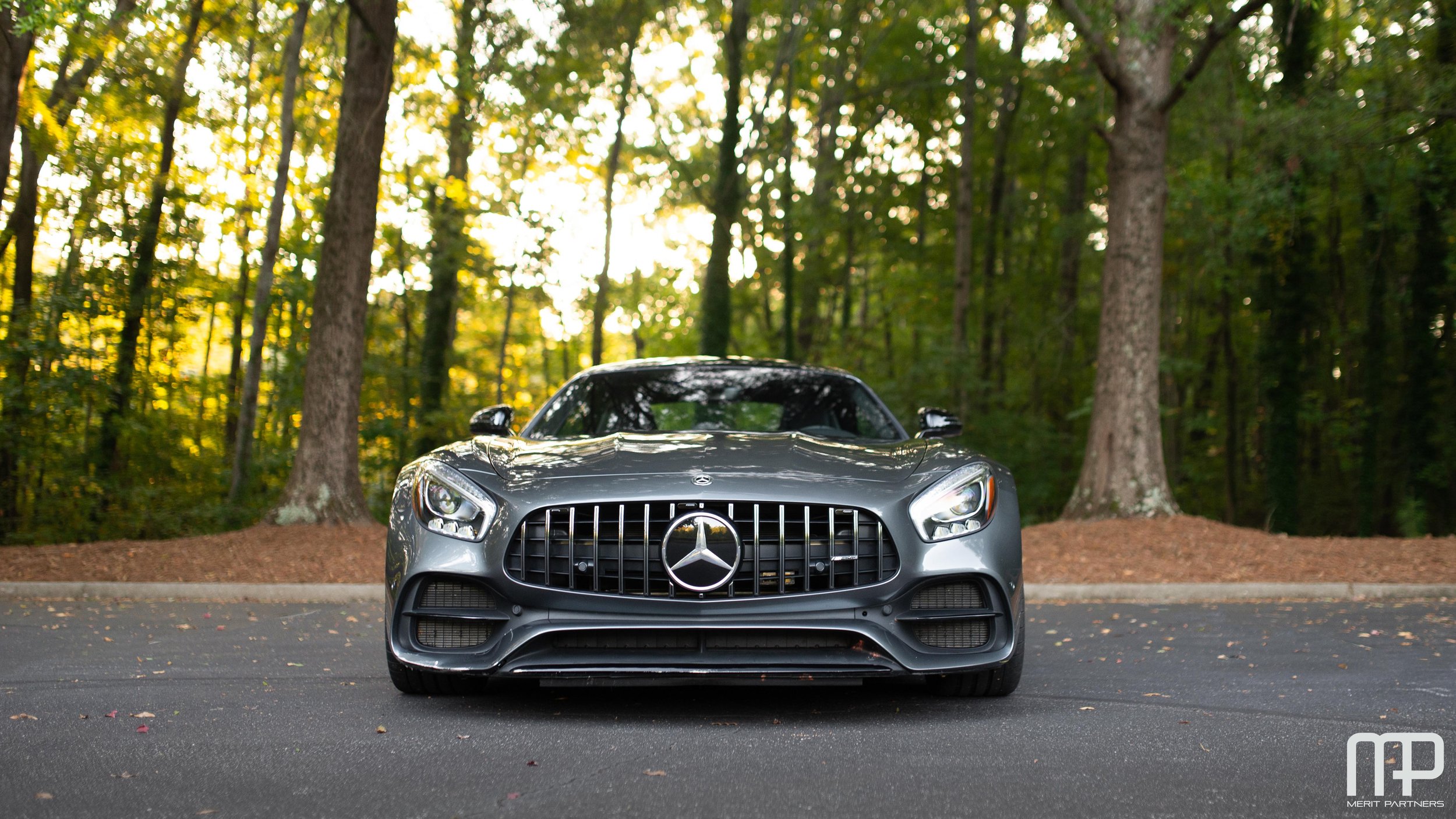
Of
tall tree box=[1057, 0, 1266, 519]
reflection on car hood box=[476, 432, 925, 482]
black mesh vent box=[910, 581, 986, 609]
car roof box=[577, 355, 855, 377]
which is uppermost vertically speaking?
tall tree box=[1057, 0, 1266, 519]

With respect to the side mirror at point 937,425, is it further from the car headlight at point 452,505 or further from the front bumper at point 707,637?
the car headlight at point 452,505

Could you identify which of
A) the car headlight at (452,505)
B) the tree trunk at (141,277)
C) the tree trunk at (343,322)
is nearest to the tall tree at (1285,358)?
the tree trunk at (343,322)

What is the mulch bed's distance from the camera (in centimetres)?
998

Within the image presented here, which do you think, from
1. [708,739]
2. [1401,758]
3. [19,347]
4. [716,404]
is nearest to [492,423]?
[716,404]

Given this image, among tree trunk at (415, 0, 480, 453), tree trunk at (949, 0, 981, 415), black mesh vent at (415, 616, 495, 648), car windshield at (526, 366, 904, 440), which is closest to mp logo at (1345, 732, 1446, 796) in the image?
car windshield at (526, 366, 904, 440)

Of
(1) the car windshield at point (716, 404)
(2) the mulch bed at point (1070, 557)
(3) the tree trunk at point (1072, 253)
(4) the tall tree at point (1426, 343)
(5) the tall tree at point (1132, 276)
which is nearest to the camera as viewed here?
(1) the car windshield at point (716, 404)

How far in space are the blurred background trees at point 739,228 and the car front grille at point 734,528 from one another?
5640 mm

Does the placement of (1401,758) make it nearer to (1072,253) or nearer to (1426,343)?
(1426,343)

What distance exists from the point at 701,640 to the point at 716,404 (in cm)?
209

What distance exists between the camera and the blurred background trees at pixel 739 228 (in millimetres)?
15789

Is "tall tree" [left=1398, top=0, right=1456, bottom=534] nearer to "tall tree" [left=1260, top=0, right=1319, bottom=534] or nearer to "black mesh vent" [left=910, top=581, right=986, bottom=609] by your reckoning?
"tall tree" [left=1260, top=0, right=1319, bottom=534]

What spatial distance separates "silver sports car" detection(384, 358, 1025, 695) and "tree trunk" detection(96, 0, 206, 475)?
49.8 ft

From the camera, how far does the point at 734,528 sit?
13.8 ft

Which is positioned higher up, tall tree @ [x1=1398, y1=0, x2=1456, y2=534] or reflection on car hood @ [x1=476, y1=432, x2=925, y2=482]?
tall tree @ [x1=1398, y1=0, x2=1456, y2=534]
